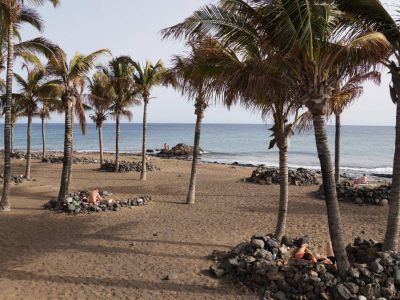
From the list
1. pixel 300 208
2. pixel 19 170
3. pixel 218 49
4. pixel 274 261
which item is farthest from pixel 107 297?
pixel 19 170

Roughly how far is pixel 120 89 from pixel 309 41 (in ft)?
69.3

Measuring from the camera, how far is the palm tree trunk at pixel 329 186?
7.52 meters

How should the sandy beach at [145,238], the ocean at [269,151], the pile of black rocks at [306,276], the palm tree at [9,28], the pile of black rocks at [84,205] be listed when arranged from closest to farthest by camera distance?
the pile of black rocks at [306,276]
the sandy beach at [145,238]
the palm tree at [9,28]
the pile of black rocks at [84,205]
the ocean at [269,151]

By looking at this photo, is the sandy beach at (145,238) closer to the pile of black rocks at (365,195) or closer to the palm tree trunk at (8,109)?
the pile of black rocks at (365,195)

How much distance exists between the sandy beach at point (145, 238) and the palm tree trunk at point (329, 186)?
206 cm

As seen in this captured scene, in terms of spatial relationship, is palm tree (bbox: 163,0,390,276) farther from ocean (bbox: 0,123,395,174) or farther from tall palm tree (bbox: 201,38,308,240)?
ocean (bbox: 0,123,395,174)

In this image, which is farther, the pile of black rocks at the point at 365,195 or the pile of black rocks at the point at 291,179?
the pile of black rocks at the point at 291,179

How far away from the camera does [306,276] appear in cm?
780

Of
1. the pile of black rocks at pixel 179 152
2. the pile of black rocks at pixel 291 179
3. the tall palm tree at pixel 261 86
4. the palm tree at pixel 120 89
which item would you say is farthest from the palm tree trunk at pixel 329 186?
the pile of black rocks at pixel 179 152

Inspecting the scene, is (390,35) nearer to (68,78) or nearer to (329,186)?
(329,186)

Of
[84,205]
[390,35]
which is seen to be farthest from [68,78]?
[390,35]

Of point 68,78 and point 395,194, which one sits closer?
point 395,194

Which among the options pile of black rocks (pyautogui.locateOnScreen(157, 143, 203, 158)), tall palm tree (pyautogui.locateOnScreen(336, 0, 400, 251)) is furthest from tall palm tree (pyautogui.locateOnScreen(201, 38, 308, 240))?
pile of black rocks (pyautogui.locateOnScreen(157, 143, 203, 158))

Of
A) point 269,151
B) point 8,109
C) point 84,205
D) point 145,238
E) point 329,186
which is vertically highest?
point 8,109
